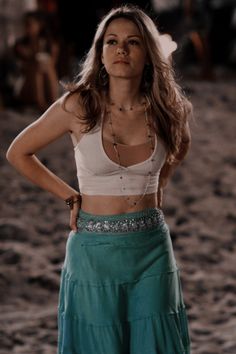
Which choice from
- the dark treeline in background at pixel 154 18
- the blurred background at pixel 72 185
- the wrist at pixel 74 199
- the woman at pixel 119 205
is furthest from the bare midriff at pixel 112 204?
the dark treeline in background at pixel 154 18

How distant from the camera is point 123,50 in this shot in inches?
90.0

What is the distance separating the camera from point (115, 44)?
2.31 meters

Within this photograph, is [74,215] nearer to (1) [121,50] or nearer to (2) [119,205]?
(2) [119,205]

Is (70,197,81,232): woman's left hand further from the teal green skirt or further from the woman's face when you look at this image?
the woman's face

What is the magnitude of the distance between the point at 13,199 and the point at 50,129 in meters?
3.99

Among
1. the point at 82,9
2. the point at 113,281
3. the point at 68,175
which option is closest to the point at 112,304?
the point at 113,281

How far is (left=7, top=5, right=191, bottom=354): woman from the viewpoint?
2279 mm

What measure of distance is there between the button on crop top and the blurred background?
0.55 meters

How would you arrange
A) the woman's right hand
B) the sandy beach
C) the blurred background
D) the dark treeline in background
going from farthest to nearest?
the dark treeline in background
the blurred background
the sandy beach
the woman's right hand

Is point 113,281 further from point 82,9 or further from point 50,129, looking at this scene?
point 82,9

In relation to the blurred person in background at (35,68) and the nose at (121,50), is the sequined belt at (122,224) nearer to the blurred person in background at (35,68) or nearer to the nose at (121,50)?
the nose at (121,50)

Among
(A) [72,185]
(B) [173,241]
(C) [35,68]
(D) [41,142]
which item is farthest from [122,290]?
(C) [35,68]

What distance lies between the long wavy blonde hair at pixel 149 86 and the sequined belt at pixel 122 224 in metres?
0.22

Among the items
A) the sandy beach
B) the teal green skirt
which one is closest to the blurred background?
the sandy beach
